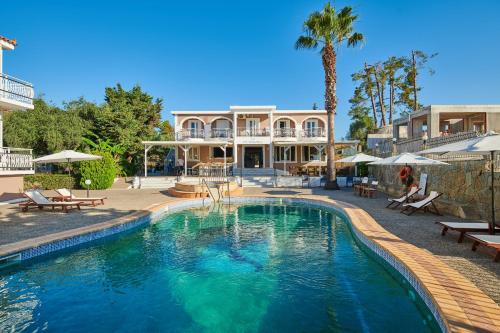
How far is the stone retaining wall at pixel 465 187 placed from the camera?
8797 mm

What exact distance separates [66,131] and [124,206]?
16976 mm

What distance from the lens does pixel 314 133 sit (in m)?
29.9

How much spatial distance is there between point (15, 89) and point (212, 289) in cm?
1530

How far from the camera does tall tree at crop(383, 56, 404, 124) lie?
3622 centimetres

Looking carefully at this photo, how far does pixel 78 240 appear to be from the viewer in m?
7.98

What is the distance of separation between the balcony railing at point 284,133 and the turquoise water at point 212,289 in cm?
2103

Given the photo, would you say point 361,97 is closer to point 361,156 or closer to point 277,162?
point 277,162

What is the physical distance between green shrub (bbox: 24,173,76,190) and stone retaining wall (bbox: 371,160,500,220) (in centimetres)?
2096

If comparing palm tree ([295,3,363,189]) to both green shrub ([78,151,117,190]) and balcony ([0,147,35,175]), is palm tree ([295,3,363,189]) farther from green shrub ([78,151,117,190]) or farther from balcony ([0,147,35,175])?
balcony ([0,147,35,175])

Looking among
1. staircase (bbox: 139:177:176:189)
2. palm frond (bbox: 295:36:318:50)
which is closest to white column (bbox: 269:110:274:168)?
staircase (bbox: 139:177:176:189)

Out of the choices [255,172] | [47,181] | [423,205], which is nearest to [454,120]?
[255,172]

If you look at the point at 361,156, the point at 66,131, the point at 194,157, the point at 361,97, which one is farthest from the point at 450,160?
the point at 361,97

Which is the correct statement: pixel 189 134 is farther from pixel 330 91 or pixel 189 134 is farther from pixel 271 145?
pixel 330 91

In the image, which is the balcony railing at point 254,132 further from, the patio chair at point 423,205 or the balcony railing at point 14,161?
the patio chair at point 423,205
